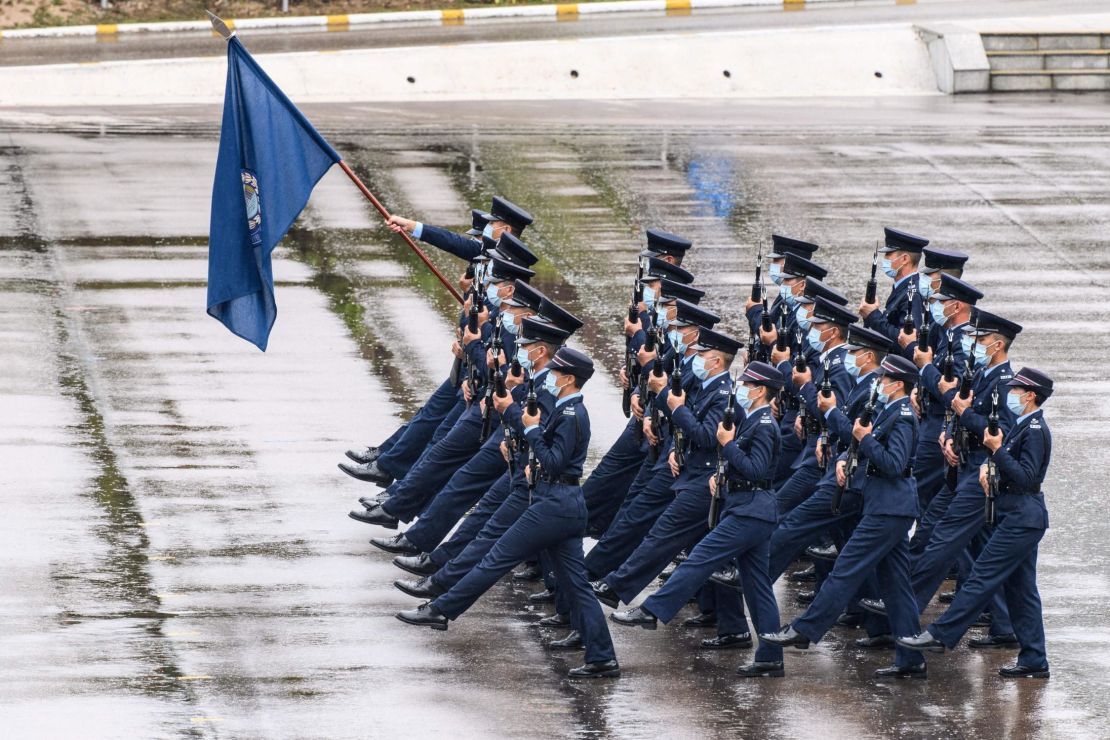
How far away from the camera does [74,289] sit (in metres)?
16.0

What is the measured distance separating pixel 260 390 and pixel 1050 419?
5419 millimetres

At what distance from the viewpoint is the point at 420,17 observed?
27875mm

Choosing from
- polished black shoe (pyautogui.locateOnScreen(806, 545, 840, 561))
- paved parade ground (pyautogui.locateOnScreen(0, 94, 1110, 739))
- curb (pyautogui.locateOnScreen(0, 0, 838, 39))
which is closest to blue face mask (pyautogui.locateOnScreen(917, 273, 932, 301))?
paved parade ground (pyautogui.locateOnScreen(0, 94, 1110, 739))

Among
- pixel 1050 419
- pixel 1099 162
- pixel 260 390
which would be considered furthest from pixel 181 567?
pixel 1099 162

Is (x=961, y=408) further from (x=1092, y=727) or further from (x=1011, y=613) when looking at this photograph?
(x=1092, y=727)

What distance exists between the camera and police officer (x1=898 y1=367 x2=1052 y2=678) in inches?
353

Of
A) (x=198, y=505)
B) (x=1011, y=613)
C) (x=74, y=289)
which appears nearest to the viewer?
(x=1011, y=613)

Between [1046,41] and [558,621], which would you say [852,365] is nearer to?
[558,621]

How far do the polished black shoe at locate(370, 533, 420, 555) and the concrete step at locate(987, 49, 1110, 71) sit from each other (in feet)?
53.0

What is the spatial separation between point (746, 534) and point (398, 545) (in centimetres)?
208

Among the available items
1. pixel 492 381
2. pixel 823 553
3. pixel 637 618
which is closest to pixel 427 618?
pixel 637 618

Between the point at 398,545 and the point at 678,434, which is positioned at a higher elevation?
the point at 678,434

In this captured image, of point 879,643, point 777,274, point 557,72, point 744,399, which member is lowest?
point 879,643

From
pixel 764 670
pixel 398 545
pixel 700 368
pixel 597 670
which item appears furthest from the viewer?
pixel 398 545
